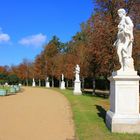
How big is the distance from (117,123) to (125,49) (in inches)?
97.4

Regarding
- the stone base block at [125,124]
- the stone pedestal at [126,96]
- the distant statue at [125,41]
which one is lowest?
the stone base block at [125,124]

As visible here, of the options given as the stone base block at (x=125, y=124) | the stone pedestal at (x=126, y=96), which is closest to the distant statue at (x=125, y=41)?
the stone pedestal at (x=126, y=96)

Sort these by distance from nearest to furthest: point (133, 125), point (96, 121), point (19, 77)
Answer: point (133, 125) → point (96, 121) → point (19, 77)

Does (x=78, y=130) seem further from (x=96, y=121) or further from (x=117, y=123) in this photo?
(x=96, y=121)

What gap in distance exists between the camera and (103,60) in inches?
1219

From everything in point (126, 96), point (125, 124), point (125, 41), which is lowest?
point (125, 124)

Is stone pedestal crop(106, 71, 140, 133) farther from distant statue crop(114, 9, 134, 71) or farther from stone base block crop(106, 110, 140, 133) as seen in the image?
distant statue crop(114, 9, 134, 71)

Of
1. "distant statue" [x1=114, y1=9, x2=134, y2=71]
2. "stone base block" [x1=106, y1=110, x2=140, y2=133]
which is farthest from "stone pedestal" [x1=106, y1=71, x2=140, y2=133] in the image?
"distant statue" [x1=114, y1=9, x2=134, y2=71]

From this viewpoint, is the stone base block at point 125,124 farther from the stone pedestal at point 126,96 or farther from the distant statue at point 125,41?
the distant statue at point 125,41

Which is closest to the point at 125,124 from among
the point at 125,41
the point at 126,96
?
the point at 126,96

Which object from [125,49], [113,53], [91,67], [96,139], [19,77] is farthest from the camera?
[19,77]

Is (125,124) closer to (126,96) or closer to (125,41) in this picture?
(126,96)

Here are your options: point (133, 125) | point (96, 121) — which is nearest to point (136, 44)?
point (96, 121)

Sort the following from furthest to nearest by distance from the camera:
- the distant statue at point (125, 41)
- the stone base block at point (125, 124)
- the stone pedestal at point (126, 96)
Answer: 1. the distant statue at point (125, 41)
2. the stone pedestal at point (126, 96)
3. the stone base block at point (125, 124)
